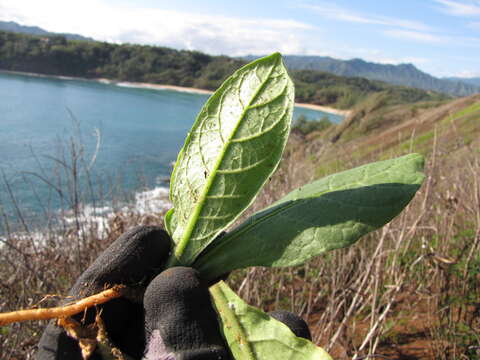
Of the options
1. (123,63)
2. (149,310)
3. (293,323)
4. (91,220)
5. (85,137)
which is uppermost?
(123,63)

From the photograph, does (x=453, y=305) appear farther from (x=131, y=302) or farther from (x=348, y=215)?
(x=131, y=302)

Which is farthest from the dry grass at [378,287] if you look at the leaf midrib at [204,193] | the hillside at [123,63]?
the hillside at [123,63]

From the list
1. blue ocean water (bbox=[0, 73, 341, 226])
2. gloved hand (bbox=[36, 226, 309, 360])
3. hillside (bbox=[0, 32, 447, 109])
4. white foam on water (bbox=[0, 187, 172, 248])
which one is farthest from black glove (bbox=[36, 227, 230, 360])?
hillside (bbox=[0, 32, 447, 109])

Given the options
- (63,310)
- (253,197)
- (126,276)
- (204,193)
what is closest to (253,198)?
(253,197)

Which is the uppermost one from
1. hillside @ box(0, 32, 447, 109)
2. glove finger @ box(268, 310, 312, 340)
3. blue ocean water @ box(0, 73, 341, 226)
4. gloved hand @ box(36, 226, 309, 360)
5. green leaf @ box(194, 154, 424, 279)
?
hillside @ box(0, 32, 447, 109)

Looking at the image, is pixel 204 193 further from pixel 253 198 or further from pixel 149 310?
pixel 149 310

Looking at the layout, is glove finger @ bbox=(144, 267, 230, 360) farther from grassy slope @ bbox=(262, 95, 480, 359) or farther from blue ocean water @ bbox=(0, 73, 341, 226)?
blue ocean water @ bbox=(0, 73, 341, 226)
